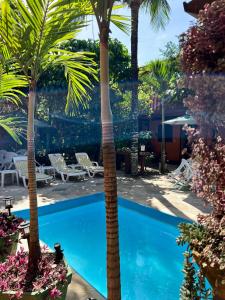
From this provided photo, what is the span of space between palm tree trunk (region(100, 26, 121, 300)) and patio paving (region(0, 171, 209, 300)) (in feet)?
16.3

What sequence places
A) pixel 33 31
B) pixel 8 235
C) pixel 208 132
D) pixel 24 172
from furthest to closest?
pixel 24 172
pixel 8 235
pixel 33 31
pixel 208 132

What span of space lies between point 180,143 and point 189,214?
10362 mm

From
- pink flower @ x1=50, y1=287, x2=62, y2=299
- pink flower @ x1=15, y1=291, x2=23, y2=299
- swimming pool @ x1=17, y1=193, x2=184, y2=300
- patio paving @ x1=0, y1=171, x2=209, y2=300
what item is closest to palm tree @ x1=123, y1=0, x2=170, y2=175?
patio paving @ x1=0, y1=171, x2=209, y2=300

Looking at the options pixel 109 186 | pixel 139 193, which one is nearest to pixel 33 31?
pixel 109 186

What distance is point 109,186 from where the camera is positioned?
2.30 meters

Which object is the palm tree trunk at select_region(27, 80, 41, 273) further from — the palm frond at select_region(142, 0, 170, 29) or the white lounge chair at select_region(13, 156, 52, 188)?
the palm frond at select_region(142, 0, 170, 29)

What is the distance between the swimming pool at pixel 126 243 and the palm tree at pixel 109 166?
283cm

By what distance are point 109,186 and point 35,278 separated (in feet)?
5.97

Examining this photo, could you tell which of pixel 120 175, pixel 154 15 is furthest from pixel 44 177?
pixel 154 15

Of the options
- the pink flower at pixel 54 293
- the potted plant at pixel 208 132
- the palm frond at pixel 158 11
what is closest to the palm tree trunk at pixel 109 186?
the pink flower at pixel 54 293

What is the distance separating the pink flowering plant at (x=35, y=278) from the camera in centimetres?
314

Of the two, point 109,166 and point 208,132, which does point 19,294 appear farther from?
point 208,132

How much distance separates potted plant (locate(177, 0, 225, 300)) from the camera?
286cm

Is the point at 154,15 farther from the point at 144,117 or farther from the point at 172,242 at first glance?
the point at 172,242
